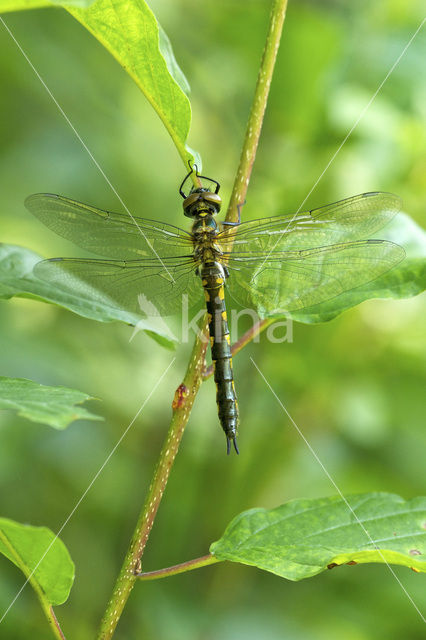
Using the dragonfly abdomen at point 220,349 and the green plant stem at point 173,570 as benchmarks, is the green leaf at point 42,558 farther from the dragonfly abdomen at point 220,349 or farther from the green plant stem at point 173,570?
the dragonfly abdomen at point 220,349

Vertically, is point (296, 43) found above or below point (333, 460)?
above

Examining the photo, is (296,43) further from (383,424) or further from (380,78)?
(383,424)

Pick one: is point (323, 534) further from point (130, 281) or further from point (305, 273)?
point (130, 281)

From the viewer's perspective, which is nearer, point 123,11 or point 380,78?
point 123,11

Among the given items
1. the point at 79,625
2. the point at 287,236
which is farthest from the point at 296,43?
the point at 79,625

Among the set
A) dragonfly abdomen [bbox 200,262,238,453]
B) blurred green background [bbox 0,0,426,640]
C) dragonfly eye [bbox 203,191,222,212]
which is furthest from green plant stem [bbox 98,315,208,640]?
blurred green background [bbox 0,0,426,640]

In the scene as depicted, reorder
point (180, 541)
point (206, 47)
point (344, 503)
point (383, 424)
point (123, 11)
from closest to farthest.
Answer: point (123, 11) < point (344, 503) < point (180, 541) < point (383, 424) < point (206, 47)

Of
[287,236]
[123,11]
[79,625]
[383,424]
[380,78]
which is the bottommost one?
[79,625]
